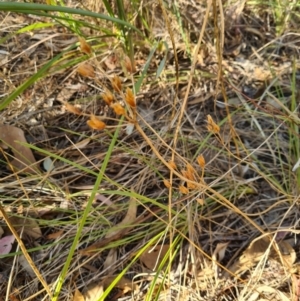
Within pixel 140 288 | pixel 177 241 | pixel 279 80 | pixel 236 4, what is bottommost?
pixel 140 288

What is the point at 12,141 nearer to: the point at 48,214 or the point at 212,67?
the point at 48,214

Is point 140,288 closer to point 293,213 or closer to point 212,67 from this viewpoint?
point 293,213

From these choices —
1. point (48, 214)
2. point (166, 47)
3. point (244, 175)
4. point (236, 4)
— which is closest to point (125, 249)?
point (48, 214)

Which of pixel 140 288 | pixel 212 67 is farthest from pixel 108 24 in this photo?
pixel 140 288

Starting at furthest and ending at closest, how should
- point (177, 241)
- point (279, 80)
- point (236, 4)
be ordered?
1. point (236, 4)
2. point (279, 80)
3. point (177, 241)

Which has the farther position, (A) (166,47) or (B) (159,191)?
(A) (166,47)

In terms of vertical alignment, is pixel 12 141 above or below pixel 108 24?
below

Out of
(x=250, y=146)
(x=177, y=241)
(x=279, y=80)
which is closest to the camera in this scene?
(x=177, y=241)
